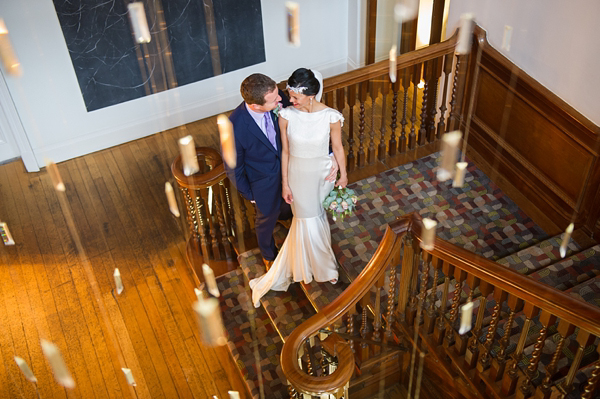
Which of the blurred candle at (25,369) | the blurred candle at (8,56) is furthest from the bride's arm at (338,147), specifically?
the blurred candle at (8,56)

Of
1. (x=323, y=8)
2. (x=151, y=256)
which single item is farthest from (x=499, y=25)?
(x=151, y=256)

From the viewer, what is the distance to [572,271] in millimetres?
4059

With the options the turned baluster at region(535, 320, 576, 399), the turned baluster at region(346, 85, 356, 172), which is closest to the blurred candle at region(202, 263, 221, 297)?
the turned baluster at region(346, 85, 356, 172)

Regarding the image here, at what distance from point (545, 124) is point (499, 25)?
31.2 inches

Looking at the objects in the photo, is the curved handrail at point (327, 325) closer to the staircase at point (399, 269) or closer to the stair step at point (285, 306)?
the staircase at point (399, 269)

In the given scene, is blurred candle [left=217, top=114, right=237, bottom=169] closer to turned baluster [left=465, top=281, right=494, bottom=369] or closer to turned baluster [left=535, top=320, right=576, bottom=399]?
turned baluster [left=465, top=281, right=494, bottom=369]

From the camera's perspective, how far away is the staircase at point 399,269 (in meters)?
4.04

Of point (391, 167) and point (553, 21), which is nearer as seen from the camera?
point (553, 21)

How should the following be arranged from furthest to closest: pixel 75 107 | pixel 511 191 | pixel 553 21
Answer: pixel 75 107 → pixel 511 191 → pixel 553 21

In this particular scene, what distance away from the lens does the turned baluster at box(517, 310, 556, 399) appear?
292cm

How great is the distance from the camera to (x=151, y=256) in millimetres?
5227

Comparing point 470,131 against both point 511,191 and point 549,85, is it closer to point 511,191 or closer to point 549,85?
point 511,191

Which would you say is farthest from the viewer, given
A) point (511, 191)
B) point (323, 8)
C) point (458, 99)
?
point (323, 8)

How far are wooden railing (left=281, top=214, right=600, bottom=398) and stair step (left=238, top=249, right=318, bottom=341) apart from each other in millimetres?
413
